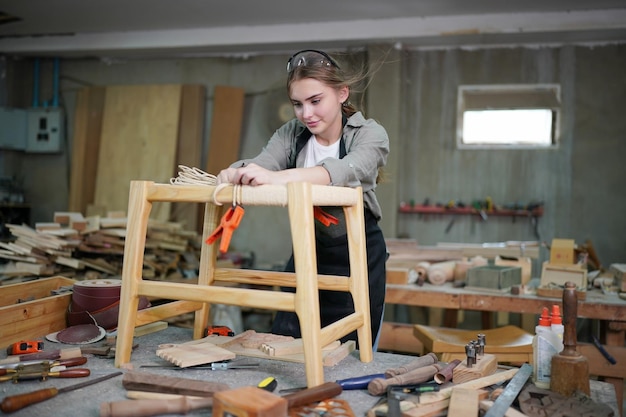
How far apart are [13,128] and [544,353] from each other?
24.4ft

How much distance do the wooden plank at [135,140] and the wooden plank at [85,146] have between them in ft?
0.62

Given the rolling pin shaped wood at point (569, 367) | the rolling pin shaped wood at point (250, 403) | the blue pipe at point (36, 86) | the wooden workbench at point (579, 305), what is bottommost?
the wooden workbench at point (579, 305)

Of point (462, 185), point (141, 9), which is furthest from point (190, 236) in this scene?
point (462, 185)

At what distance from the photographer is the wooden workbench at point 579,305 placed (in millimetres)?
3209

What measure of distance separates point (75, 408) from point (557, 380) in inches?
48.8


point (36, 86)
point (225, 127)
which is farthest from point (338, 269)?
point (36, 86)

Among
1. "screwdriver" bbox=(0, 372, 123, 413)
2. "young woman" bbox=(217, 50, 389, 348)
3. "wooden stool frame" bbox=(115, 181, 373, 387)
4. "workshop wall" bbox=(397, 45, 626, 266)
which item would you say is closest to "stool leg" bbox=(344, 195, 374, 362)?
"wooden stool frame" bbox=(115, 181, 373, 387)

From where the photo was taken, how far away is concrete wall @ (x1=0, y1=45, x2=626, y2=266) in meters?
5.94

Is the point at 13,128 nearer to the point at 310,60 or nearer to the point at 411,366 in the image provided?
the point at 310,60

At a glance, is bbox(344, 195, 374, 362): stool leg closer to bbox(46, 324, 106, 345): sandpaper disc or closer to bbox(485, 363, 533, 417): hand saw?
bbox(485, 363, 533, 417): hand saw

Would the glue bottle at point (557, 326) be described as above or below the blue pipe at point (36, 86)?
below

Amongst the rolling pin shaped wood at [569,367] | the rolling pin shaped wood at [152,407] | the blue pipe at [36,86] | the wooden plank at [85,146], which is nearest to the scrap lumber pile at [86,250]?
the wooden plank at [85,146]

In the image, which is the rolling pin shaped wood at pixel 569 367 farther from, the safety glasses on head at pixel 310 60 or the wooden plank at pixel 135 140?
the wooden plank at pixel 135 140

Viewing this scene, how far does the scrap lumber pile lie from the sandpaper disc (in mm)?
2686
